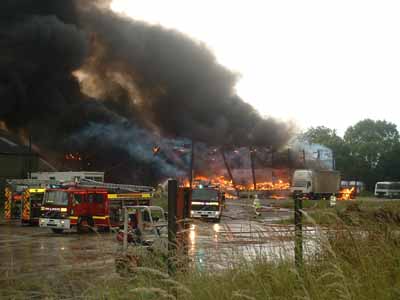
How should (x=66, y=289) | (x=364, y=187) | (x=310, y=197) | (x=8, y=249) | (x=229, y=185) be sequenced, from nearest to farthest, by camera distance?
(x=66, y=289) → (x=8, y=249) → (x=310, y=197) → (x=229, y=185) → (x=364, y=187)

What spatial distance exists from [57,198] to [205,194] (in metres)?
8.78

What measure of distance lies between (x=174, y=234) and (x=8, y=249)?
523 inches

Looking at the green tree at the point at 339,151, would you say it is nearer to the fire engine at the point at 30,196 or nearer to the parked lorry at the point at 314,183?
the parked lorry at the point at 314,183

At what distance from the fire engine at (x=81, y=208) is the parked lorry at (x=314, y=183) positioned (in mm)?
25737

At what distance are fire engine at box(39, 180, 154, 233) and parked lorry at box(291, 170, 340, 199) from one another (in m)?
25.7

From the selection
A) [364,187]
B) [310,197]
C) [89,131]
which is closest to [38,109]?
[89,131]

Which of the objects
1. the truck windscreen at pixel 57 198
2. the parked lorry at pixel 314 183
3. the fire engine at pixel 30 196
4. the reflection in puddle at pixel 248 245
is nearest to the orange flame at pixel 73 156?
the fire engine at pixel 30 196

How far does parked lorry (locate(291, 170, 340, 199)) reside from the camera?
4800 centimetres

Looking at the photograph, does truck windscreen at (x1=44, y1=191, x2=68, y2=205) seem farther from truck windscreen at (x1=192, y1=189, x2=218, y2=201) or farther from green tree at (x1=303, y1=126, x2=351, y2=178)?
green tree at (x1=303, y1=126, x2=351, y2=178)

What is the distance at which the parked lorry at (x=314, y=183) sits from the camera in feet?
157

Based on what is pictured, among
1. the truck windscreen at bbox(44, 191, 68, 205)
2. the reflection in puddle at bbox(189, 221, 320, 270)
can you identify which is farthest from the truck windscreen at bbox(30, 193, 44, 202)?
the reflection in puddle at bbox(189, 221, 320, 270)

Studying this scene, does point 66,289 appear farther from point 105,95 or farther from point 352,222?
point 105,95

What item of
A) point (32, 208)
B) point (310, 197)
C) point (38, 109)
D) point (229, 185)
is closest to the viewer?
point (32, 208)

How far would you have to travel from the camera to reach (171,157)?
2031 inches
